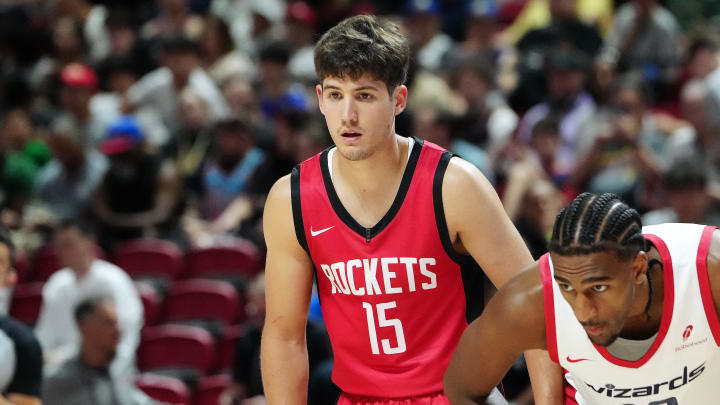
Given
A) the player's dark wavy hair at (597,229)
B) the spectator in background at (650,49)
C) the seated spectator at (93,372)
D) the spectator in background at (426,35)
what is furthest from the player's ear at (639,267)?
the spectator in background at (426,35)

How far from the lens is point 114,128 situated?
30.0 ft

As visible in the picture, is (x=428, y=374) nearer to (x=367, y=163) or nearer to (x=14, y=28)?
(x=367, y=163)

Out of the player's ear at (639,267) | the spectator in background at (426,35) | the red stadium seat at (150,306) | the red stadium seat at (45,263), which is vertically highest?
the spectator in background at (426,35)

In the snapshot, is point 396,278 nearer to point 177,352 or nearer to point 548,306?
point 548,306

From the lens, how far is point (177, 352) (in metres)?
7.62

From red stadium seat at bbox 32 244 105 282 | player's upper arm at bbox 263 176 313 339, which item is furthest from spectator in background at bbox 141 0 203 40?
player's upper arm at bbox 263 176 313 339

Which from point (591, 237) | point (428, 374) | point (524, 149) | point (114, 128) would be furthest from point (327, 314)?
point (114, 128)

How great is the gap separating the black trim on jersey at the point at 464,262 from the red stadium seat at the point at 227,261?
181 inches

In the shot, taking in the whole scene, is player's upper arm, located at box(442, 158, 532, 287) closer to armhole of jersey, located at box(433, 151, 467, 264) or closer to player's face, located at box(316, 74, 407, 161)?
armhole of jersey, located at box(433, 151, 467, 264)

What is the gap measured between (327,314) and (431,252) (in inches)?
17.1

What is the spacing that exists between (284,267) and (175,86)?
274 inches

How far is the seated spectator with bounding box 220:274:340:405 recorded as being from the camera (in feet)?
21.4

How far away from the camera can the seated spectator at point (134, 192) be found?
28.9 ft

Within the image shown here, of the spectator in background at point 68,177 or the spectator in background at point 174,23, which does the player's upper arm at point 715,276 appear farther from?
the spectator in background at point 174,23
